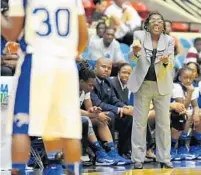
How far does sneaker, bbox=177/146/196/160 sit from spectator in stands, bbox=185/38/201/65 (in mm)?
3158

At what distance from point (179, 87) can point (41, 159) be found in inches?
95.0

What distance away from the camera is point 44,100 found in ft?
16.2

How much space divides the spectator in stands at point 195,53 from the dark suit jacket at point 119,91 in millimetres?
3353

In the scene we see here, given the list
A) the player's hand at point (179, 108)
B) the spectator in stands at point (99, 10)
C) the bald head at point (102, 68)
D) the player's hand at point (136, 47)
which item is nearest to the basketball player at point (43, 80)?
the player's hand at point (136, 47)

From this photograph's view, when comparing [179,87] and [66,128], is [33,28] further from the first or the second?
[179,87]

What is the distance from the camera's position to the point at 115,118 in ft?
29.3

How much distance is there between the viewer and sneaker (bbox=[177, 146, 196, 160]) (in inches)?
367

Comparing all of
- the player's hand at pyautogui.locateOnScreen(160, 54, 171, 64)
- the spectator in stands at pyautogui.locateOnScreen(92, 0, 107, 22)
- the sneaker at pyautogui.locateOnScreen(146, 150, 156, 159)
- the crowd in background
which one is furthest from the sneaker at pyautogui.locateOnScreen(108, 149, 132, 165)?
the spectator in stands at pyautogui.locateOnScreen(92, 0, 107, 22)

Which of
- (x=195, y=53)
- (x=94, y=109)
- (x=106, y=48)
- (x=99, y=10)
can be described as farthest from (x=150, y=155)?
(x=99, y=10)

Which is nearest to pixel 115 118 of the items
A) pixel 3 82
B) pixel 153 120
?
pixel 153 120

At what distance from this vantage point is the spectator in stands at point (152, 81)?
8148mm

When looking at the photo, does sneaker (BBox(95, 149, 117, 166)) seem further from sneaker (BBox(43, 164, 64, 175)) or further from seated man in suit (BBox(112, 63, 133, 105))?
sneaker (BBox(43, 164, 64, 175))

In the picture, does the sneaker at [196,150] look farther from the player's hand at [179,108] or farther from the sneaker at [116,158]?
the sneaker at [116,158]

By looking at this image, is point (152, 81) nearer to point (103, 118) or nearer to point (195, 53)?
point (103, 118)
